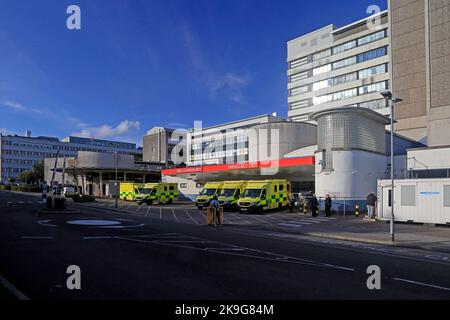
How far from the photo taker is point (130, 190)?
50031 mm

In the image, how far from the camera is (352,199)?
28938 mm

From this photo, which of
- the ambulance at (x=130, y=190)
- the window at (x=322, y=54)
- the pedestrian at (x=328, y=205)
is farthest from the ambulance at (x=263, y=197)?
the window at (x=322, y=54)

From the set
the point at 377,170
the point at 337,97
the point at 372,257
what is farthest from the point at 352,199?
the point at 337,97

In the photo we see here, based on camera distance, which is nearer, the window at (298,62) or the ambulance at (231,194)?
the ambulance at (231,194)

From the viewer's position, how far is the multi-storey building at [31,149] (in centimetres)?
13141

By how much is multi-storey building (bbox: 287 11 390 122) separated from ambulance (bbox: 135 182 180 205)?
3903 centimetres

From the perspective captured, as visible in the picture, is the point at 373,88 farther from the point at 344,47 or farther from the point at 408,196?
the point at 408,196

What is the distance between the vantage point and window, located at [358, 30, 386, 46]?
242 feet

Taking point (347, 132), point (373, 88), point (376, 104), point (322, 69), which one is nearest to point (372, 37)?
point (373, 88)

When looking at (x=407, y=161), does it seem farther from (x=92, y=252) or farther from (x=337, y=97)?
(x=337, y=97)

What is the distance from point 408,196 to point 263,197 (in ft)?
36.8

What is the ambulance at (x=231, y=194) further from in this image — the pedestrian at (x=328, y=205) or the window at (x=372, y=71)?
the window at (x=372, y=71)

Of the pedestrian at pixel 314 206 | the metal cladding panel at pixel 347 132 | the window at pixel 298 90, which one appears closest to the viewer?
the pedestrian at pixel 314 206

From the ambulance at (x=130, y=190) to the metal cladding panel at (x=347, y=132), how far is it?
23.1 metres
